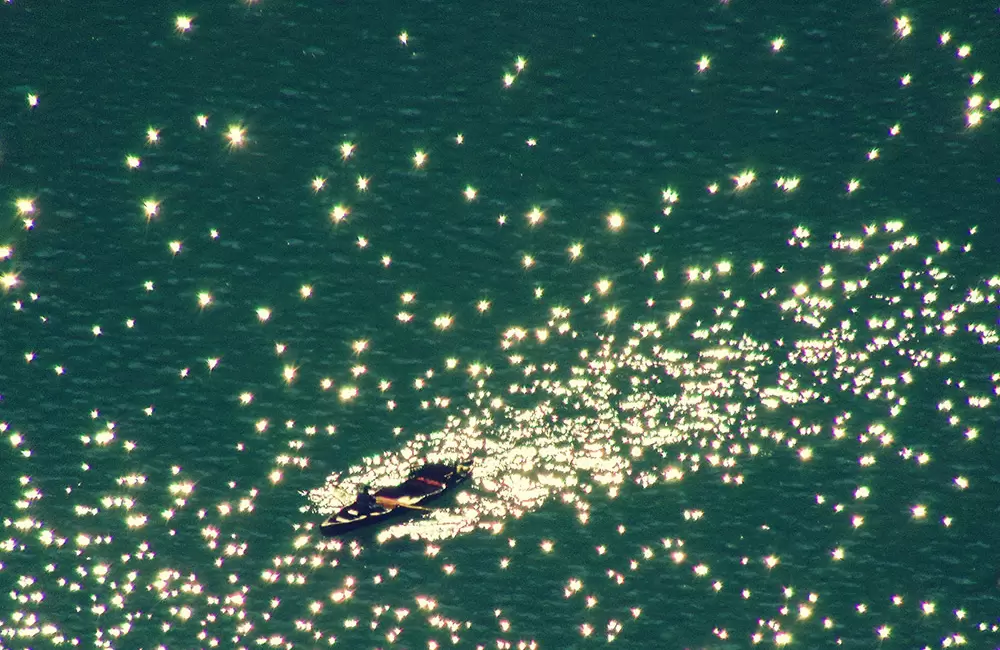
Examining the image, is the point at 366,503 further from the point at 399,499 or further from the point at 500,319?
the point at 500,319

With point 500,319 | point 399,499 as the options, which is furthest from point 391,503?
point 500,319

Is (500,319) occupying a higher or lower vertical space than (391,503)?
higher

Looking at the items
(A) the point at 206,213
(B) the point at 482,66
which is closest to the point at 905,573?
(B) the point at 482,66

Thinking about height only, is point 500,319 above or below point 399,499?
above

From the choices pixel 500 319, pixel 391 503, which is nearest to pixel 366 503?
pixel 391 503
